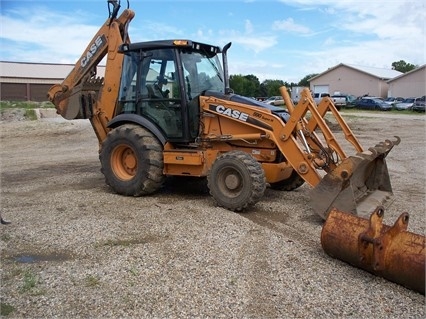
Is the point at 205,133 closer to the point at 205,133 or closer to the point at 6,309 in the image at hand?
the point at 205,133

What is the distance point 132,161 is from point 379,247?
4.60 meters

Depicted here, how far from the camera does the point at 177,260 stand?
4684 millimetres

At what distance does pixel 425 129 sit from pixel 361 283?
19141 mm

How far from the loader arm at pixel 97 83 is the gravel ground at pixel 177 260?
1.36 m

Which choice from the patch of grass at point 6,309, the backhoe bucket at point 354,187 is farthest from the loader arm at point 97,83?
the patch of grass at point 6,309

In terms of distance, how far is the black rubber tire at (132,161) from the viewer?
23.8 ft

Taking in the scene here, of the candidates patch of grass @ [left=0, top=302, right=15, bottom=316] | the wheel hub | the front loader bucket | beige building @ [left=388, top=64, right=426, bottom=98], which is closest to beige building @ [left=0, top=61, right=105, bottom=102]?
beige building @ [left=388, top=64, right=426, bottom=98]

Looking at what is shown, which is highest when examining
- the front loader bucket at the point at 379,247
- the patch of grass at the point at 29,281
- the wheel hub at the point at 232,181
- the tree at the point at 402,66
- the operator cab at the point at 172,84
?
the tree at the point at 402,66

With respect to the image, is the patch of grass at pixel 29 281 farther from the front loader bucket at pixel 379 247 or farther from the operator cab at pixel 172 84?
the operator cab at pixel 172 84

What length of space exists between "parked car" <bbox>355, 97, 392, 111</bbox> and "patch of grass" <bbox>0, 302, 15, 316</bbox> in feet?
125

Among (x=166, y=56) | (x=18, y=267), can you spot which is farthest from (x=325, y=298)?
(x=166, y=56)

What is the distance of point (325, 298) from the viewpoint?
3898 millimetres

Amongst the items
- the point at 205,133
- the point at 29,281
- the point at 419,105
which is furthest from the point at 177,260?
the point at 419,105

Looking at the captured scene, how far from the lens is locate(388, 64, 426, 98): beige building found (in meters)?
51.0
